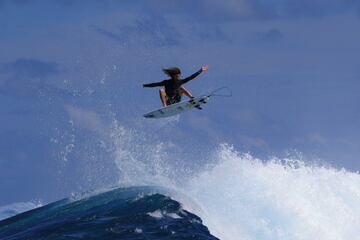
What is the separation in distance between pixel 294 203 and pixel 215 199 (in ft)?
9.88

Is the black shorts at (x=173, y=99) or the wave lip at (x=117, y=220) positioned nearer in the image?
the wave lip at (x=117, y=220)

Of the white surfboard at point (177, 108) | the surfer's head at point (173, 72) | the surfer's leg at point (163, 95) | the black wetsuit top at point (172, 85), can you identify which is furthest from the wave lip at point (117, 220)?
the surfer's head at point (173, 72)

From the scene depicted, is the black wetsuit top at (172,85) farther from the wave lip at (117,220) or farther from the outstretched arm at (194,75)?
the wave lip at (117,220)

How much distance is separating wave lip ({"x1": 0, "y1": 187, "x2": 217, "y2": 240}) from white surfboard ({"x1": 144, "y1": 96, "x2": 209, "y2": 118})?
269 centimetres

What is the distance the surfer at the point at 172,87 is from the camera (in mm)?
20688

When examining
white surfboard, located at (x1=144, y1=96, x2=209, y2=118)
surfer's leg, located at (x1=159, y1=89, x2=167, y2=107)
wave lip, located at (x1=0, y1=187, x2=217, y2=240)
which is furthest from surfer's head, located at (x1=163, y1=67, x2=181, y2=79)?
wave lip, located at (x1=0, y1=187, x2=217, y2=240)

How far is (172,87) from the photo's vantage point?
21.0 metres

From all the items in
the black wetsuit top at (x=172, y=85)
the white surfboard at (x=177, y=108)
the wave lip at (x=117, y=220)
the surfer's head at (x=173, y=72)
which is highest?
the surfer's head at (x=173, y=72)

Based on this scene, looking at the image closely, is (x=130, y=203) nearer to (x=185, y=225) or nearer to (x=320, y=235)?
(x=185, y=225)

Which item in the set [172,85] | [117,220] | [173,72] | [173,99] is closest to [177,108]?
[173,99]

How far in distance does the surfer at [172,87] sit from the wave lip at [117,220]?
3.25 metres

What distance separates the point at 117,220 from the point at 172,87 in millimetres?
5595

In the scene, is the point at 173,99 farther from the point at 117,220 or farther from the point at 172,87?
the point at 117,220

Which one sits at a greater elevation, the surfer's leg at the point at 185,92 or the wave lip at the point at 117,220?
the surfer's leg at the point at 185,92
